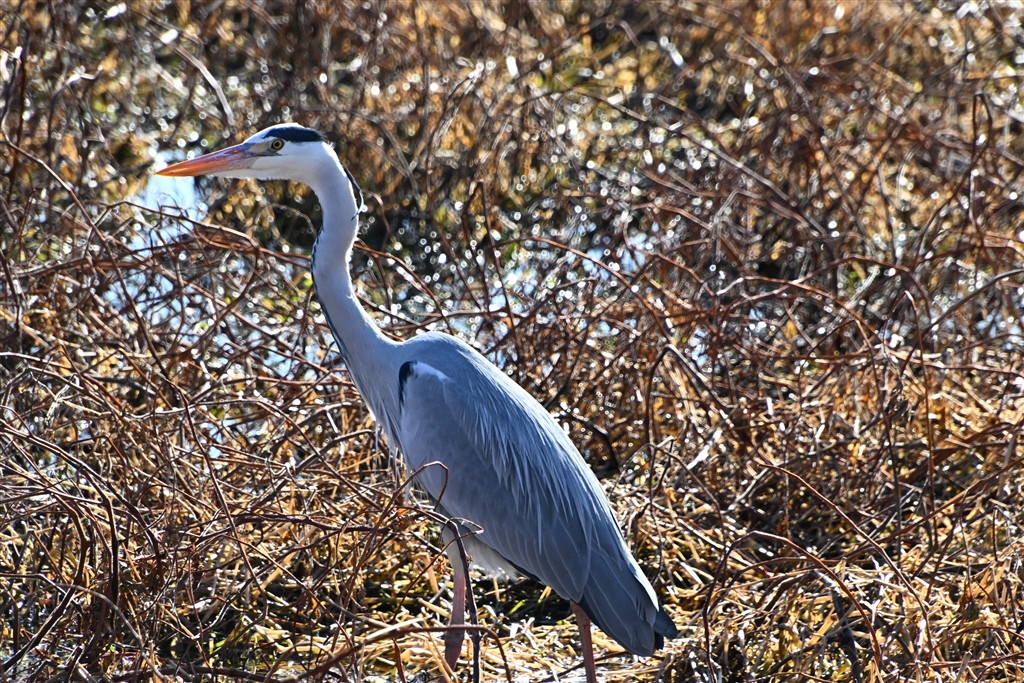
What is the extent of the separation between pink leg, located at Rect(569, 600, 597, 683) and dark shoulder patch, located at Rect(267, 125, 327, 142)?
1.57 metres

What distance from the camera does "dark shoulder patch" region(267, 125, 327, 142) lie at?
137 inches

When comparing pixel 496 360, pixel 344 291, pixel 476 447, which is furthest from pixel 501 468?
pixel 496 360

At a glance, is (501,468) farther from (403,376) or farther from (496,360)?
(496,360)

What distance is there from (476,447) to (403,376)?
1.01 ft

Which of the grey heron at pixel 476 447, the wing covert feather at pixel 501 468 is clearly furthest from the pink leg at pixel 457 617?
the wing covert feather at pixel 501 468

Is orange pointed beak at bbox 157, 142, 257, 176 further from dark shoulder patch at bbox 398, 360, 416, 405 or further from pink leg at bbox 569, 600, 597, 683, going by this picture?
pink leg at bbox 569, 600, 597, 683

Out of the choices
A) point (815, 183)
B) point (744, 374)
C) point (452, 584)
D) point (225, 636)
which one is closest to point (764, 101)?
point (815, 183)

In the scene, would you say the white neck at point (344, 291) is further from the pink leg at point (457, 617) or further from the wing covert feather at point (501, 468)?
the pink leg at point (457, 617)

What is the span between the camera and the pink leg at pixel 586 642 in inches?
123

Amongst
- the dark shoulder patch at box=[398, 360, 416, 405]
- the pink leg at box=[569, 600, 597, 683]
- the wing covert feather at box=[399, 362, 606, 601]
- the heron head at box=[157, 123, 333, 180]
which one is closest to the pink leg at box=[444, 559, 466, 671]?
the wing covert feather at box=[399, 362, 606, 601]

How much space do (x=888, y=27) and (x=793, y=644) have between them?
5.61m

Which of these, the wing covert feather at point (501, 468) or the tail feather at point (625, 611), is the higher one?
the wing covert feather at point (501, 468)

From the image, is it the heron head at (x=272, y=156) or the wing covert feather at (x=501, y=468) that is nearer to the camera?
the wing covert feather at (x=501, y=468)

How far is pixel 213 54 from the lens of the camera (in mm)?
7320
